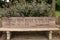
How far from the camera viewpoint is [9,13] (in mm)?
5137

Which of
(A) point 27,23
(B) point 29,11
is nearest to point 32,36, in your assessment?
(A) point 27,23

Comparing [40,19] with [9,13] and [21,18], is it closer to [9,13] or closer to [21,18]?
[21,18]

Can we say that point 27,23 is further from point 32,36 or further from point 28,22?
point 32,36

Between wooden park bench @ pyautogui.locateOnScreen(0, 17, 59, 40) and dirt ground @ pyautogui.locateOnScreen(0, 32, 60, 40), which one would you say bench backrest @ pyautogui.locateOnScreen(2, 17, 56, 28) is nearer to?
wooden park bench @ pyautogui.locateOnScreen(0, 17, 59, 40)

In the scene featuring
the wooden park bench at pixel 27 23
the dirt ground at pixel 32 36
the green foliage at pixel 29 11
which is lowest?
the dirt ground at pixel 32 36

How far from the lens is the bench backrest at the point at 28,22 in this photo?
16.3 ft

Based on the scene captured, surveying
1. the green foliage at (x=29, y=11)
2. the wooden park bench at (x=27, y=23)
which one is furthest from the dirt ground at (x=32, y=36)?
Answer: the green foliage at (x=29, y=11)

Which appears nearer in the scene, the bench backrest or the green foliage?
the bench backrest

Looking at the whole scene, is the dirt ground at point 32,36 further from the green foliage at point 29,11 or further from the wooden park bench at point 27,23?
the green foliage at point 29,11

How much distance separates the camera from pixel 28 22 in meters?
5.00

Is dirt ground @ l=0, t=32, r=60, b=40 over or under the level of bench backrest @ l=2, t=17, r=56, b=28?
under

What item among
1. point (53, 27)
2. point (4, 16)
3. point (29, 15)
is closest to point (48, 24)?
point (53, 27)

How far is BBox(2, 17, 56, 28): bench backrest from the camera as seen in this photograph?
4965 millimetres

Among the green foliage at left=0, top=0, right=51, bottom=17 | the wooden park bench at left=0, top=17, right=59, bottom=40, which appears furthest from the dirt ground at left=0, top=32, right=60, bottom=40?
the green foliage at left=0, top=0, right=51, bottom=17
